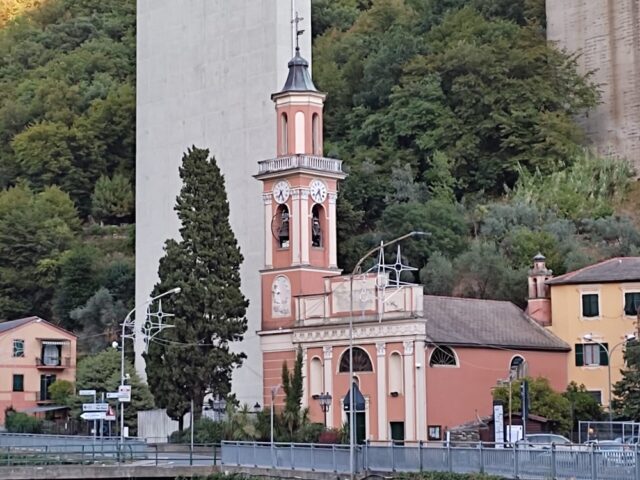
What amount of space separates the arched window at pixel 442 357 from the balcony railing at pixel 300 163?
428 inches

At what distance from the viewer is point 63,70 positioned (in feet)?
438

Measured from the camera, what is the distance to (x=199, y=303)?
70875mm

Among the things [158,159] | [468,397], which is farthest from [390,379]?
[158,159]

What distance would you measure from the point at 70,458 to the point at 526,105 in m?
45.7

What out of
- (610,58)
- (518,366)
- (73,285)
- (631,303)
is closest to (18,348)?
(73,285)

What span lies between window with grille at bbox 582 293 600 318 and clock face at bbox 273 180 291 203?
49.0ft

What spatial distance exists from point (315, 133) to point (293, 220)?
4839 mm

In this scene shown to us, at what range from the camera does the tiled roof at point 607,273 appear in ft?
245

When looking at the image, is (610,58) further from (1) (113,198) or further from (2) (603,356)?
(1) (113,198)

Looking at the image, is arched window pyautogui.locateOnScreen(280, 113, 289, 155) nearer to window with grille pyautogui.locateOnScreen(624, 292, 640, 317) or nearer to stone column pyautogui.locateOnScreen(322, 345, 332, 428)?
stone column pyautogui.locateOnScreen(322, 345, 332, 428)

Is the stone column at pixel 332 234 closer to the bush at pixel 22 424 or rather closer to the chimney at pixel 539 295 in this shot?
the chimney at pixel 539 295

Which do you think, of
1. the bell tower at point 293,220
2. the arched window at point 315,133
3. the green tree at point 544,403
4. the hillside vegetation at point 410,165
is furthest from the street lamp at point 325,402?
the hillside vegetation at point 410,165

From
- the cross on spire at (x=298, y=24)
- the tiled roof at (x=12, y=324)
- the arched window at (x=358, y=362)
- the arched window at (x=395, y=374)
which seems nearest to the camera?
the arched window at (x=395, y=374)

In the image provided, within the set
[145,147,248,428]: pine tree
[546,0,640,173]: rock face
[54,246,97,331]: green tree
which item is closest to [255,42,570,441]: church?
[145,147,248,428]: pine tree
